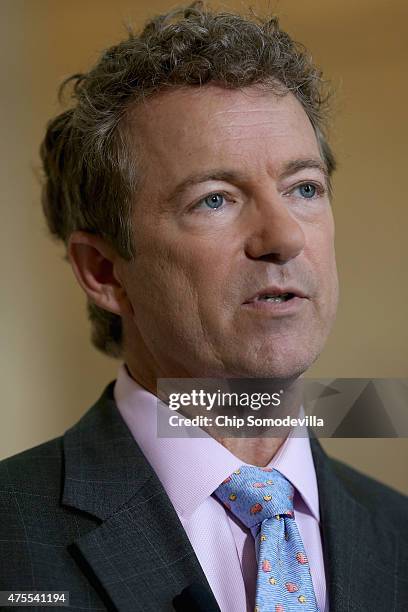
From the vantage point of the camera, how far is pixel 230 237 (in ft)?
4.50

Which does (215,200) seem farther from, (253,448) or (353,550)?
(353,550)

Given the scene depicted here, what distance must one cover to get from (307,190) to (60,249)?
1.37m

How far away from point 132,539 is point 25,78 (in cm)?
173

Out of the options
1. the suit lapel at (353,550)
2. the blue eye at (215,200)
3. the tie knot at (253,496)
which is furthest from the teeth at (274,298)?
the suit lapel at (353,550)

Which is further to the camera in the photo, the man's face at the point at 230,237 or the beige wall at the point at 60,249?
the beige wall at the point at 60,249

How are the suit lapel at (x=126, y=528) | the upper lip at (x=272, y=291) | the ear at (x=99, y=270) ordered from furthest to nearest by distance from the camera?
the ear at (x=99, y=270), the upper lip at (x=272, y=291), the suit lapel at (x=126, y=528)

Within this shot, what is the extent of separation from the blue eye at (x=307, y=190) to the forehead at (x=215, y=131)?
5cm

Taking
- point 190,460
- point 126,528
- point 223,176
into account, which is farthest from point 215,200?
point 126,528

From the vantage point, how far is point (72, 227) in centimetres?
171

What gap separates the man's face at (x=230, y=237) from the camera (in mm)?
1355

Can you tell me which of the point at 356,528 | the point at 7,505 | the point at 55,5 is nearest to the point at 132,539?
the point at 7,505

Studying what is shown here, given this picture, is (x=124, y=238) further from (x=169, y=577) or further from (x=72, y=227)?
(x=169, y=577)

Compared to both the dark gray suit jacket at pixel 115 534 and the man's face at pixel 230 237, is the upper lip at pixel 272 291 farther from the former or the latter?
the dark gray suit jacket at pixel 115 534

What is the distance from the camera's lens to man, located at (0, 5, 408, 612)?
1286 mm
